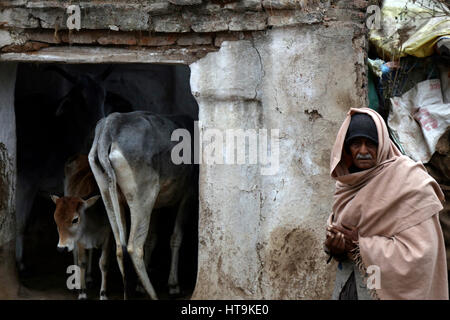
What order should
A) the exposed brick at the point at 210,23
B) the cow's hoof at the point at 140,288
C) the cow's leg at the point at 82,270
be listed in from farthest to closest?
the cow's hoof at the point at 140,288, the cow's leg at the point at 82,270, the exposed brick at the point at 210,23

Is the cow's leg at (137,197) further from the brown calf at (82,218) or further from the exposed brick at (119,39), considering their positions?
the exposed brick at (119,39)

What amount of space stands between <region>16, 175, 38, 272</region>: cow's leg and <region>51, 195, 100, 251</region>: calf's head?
1260 millimetres

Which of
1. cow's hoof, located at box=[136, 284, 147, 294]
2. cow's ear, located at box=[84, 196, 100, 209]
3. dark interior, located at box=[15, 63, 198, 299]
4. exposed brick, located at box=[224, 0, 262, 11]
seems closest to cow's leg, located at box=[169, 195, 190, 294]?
dark interior, located at box=[15, 63, 198, 299]

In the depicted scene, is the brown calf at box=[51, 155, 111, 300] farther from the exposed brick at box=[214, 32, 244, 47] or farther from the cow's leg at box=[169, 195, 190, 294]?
the exposed brick at box=[214, 32, 244, 47]

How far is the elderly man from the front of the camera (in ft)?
10.7

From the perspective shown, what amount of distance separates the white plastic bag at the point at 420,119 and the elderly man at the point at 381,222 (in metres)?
2.06

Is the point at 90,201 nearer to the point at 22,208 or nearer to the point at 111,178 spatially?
the point at 111,178

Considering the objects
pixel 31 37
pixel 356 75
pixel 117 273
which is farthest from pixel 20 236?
pixel 356 75

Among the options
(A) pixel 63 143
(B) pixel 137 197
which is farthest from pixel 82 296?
(A) pixel 63 143

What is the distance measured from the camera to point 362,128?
11.5ft

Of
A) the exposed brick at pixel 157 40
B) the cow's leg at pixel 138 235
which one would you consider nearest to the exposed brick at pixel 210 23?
the exposed brick at pixel 157 40

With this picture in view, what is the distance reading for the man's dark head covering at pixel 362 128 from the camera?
3.47 meters

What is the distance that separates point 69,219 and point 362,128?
340cm

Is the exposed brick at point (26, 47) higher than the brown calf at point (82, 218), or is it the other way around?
the exposed brick at point (26, 47)
